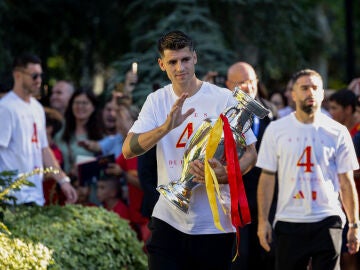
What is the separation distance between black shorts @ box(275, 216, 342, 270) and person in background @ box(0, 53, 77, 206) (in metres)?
2.42

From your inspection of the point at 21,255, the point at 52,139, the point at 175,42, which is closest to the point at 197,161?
the point at 175,42

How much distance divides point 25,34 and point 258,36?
4150 mm

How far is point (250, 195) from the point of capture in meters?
9.49

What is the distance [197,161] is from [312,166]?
84.0 inches

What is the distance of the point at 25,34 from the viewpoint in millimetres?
18203

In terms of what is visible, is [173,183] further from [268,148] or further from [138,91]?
[138,91]

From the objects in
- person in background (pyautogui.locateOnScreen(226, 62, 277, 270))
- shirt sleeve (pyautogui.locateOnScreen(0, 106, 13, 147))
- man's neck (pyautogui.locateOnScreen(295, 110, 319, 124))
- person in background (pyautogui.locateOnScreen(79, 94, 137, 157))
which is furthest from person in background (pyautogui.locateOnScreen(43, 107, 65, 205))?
man's neck (pyautogui.locateOnScreen(295, 110, 319, 124))

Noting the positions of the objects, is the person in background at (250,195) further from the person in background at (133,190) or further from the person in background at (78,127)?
the person in background at (78,127)

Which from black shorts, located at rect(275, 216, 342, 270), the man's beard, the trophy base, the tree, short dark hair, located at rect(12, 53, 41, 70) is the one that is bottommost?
black shorts, located at rect(275, 216, 342, 270)

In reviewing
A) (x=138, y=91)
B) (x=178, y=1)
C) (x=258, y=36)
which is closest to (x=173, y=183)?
(x=138, y=91)

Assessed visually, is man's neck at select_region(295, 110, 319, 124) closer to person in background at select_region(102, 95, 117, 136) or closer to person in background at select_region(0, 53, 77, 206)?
person in background at select_region(0, 53, 77, 206)

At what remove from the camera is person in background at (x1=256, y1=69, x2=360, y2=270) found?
8.21 m

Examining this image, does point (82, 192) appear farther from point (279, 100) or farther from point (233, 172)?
point (233, 172)

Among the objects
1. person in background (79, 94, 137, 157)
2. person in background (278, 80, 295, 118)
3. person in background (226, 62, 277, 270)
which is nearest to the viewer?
person in background (226, 62, 277, 270)
